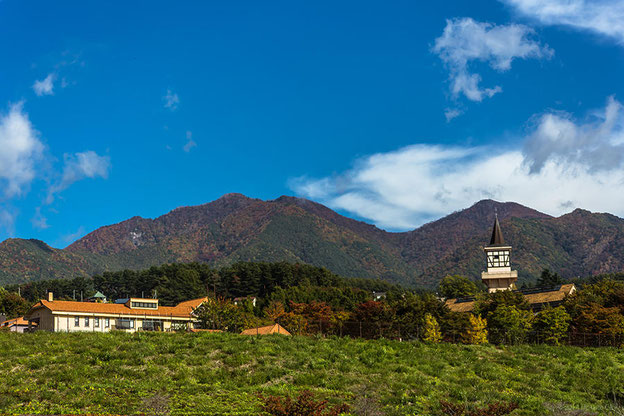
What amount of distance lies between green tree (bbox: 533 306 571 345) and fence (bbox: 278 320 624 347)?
12cm

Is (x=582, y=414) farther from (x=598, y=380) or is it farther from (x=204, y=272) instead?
(x=204, y=272)

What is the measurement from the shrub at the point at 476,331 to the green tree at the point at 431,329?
3.20 meters

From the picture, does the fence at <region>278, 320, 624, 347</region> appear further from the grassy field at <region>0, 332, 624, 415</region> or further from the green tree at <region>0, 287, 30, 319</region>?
the green tree at <region>0, 287, 30, 319</region>

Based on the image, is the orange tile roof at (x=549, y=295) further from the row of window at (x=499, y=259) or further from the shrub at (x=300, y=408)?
the shrub at (x=300, y=408)

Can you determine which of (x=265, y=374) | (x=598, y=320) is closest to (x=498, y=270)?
(x=598, y=320)

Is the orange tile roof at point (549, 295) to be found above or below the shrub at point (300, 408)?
above

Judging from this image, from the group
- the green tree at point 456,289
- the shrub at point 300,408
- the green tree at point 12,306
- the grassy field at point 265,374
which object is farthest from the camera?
the green tree at point 456,289

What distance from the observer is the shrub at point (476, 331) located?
6598 centimetres

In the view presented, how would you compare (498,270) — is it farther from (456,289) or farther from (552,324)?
(552,324)

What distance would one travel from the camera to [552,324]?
62656mm

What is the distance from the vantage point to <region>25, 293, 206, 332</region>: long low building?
7075 centimetres

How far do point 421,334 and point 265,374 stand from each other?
129 ft

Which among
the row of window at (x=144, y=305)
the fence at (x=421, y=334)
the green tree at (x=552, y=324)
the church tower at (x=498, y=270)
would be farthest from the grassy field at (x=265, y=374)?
the church tower at (x=498, y=270)

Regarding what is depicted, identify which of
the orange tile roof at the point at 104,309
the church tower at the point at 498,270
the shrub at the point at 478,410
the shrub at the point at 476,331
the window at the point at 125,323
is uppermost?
the church tower at the point at 498,270
